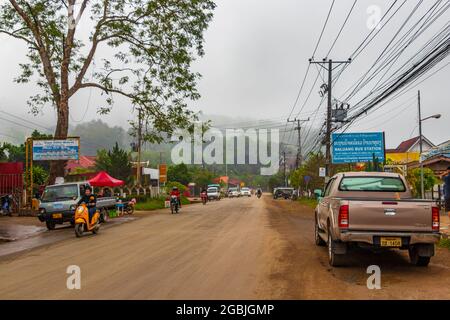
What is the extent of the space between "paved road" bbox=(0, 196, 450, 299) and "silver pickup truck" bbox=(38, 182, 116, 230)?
5.47m

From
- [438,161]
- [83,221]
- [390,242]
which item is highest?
[438,161]

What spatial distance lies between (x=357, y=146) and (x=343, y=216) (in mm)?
28353

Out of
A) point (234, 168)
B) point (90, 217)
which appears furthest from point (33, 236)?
point (234, 168)

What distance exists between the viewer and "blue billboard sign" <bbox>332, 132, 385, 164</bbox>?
118ft

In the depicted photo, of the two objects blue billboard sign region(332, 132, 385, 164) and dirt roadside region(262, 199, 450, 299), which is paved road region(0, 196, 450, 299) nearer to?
dirt roadside region(262, 199, 450, 299)

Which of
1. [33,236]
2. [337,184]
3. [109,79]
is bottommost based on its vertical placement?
[33,236]

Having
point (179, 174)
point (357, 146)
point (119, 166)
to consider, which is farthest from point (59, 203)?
point (179, 174)

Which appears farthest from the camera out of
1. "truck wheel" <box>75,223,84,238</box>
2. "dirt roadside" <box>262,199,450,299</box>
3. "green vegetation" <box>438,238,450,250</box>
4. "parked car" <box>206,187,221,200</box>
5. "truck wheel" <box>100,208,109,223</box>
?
"parked car" <box>206,187,221,200</box>

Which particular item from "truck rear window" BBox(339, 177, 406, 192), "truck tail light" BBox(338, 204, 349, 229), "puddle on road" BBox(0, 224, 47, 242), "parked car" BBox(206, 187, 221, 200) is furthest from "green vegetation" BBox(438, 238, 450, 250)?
"parked car" BBox(206, 187, 221, 200)

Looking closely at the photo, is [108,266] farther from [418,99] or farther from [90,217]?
[418,99]

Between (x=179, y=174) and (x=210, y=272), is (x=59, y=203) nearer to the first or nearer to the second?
(x=210, y=272)

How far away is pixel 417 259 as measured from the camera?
984cm

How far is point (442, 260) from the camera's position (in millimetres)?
10984

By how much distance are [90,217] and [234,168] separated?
6575 inches
